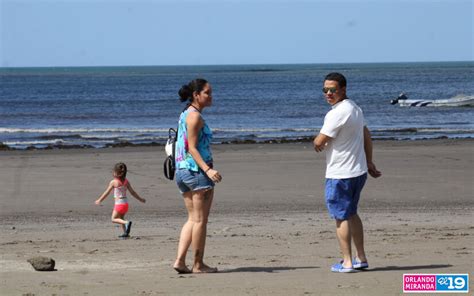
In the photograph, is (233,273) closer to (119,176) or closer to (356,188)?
(356,188)

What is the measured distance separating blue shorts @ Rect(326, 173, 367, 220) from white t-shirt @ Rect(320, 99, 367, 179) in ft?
0.16

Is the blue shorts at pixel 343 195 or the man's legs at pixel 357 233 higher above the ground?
the blue shorts at pixel 343 195

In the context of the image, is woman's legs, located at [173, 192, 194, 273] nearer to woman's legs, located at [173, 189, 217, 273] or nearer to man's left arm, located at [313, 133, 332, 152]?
woman's legs, located at [173, 189, 217, 273]

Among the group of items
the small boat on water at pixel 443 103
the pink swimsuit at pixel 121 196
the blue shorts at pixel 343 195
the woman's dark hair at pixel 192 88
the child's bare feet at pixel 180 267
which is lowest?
the small boat on water at pixel 443 103

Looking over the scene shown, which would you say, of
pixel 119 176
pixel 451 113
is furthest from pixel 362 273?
pixel 451 113

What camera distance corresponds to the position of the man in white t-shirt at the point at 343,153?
7.21 metres

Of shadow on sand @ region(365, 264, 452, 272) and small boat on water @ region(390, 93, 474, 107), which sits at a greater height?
shadow on sand @ region(365, 264, 452, 272)

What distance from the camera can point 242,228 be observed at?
34.1ft

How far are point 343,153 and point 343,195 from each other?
0.34 metres

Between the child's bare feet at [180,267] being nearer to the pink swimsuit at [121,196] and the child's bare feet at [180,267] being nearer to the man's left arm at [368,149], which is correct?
the man's left arm at [368,149]

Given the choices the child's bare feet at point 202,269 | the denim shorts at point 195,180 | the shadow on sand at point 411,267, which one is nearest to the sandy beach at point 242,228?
the shadow on sand at point 411,267

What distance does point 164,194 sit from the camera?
536 inches

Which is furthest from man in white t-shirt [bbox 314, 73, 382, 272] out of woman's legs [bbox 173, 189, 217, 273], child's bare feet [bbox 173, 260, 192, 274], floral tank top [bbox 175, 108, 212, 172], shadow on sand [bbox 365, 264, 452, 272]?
child's bare feet [bbox 173, 260, 192, 274]

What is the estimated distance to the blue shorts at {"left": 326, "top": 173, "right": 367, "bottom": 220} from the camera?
723 centimetres
